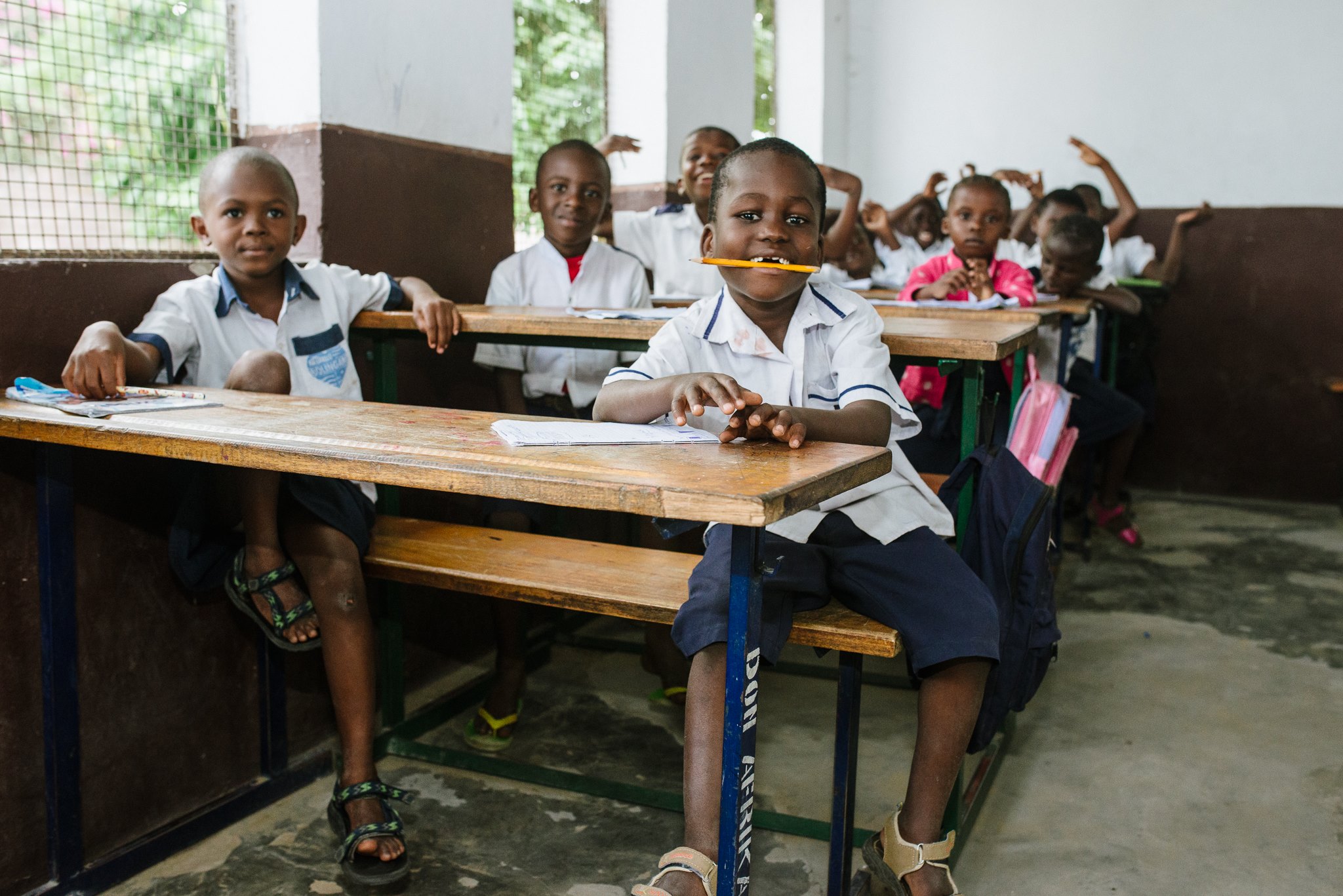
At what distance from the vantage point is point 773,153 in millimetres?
1785

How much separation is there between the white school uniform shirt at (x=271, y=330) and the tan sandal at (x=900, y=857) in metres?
1.13

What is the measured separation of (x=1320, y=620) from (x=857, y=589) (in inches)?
93.7

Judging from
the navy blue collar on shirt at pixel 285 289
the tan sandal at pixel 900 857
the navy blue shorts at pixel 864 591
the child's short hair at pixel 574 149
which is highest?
the child's short hair at pixel 574 149

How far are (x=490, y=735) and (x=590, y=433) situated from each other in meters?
1.24

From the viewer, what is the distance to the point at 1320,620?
3344 mm

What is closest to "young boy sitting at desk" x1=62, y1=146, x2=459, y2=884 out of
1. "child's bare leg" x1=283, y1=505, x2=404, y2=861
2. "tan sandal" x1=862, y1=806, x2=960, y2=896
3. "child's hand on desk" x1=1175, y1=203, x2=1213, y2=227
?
"child's bare leg" x1=283, y1=505, x2=404, y2=861

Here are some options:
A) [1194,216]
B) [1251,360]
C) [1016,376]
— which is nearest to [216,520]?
[1016,376]

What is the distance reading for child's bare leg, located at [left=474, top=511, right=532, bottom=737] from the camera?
2461 mm

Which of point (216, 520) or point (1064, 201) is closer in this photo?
point (216, 520)

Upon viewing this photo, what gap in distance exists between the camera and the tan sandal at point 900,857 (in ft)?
5.33

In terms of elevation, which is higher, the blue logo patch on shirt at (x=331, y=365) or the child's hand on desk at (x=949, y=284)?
the child's hand on desk at (x=949, y=284)

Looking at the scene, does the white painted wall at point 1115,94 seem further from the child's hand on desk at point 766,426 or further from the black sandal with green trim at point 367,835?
the black sandal with green trim at point 367,835

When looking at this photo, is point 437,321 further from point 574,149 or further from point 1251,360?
point 1251,360

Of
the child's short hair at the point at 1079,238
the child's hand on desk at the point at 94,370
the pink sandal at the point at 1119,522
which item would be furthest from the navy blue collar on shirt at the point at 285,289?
the pink sandal at the point at 1119,522
